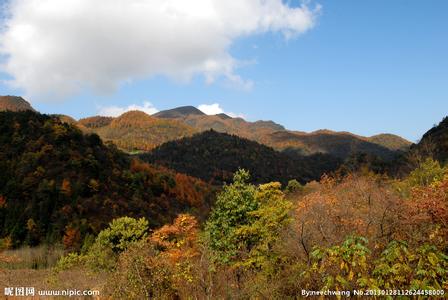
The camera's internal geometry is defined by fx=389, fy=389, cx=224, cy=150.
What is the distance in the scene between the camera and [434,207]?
10.1 metres

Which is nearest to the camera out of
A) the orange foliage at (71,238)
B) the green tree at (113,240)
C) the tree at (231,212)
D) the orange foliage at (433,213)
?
the orange foliage at (433,213)

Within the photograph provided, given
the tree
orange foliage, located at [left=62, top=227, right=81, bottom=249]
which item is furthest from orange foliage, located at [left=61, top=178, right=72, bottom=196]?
the tree

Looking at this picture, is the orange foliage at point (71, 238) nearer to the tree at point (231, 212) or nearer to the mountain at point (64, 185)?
the mountain at point (64, 185)

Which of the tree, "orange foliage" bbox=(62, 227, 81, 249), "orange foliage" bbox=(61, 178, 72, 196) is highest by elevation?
"orange foliage" bbox=(61, 178, 72, 196)

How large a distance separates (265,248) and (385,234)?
6.47 metres

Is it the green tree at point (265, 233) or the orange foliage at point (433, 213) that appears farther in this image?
the green tree at point (265, 233)

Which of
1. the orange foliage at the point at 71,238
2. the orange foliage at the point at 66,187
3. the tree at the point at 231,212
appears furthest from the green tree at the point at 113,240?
the orange foliage at the point at 66,187

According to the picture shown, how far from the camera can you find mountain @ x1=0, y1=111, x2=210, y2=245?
80562mm

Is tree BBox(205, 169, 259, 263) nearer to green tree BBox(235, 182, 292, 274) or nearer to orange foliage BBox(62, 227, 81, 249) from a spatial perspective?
green tree BBox(235, 182, 292, 274)

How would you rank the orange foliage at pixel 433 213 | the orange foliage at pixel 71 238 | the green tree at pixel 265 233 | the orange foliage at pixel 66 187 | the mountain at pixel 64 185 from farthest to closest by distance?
the orange foliage at pixel 66 187 → the mountain at pixel 64 185 → the orange foliage at pixel 71 238 → the green tree at pixel 265 233 → the orange foliage at pixel 433 213

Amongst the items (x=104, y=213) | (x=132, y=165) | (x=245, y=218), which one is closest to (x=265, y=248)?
(x=245, y=218)

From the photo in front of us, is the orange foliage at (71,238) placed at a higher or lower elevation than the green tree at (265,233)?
lower

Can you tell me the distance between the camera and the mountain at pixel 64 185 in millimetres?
80562

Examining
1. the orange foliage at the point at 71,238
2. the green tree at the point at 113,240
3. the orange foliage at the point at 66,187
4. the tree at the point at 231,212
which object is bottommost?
the orange foliage at the point at 71,238
